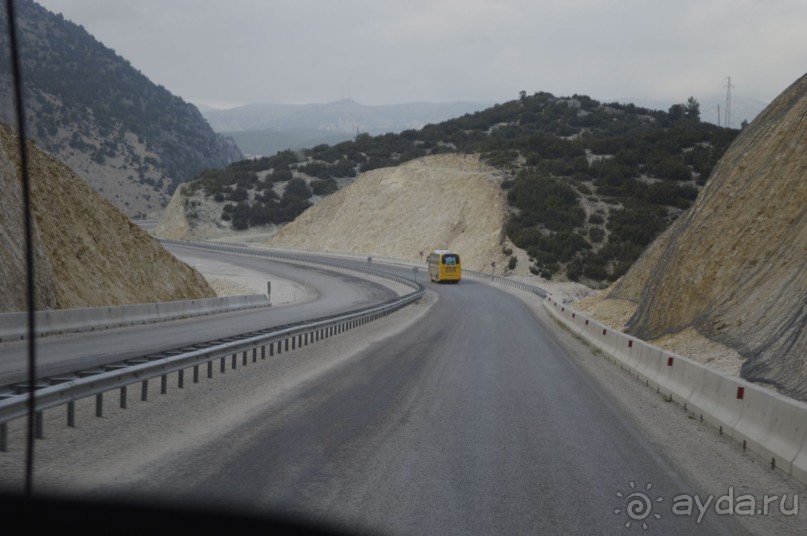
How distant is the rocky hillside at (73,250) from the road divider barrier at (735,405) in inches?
691

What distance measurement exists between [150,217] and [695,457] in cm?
15070

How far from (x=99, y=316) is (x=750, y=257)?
18891mm

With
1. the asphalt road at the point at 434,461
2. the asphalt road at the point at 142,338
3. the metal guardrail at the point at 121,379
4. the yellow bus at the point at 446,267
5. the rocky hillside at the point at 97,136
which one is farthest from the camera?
the rocky hillside at the point at 97,136

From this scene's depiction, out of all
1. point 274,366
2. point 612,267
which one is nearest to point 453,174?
point 612,267

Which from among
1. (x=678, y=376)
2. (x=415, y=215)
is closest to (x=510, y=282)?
(x=415, y=215)

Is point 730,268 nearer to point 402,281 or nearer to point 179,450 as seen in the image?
point 179,450

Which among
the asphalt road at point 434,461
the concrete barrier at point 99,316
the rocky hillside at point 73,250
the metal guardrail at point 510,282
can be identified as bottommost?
the metal guardrail at point 510,282

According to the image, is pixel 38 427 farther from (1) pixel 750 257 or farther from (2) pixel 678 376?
(1) pixel 750 257

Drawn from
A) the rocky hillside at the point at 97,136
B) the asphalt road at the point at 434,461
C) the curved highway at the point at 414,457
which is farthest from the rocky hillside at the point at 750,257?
the rocky hillside at the point at 97,136

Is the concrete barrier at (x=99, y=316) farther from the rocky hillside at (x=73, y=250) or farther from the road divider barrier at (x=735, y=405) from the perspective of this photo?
the road divider barrier at (x=735, y=405)

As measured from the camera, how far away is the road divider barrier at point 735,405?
8805mm

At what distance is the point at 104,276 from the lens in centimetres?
3447

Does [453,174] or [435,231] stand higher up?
[453,174]

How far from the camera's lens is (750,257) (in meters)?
24.1
